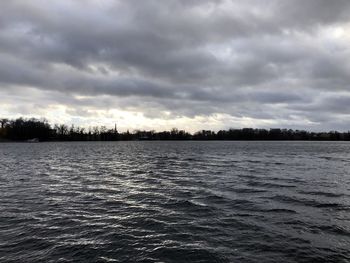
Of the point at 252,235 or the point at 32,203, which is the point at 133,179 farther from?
the point at 252,235

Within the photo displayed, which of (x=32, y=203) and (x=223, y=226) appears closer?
(x=223, y=226)

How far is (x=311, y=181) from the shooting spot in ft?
104

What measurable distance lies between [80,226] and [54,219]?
86.9 inches

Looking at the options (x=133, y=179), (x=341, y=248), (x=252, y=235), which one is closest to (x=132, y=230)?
(x=252, y=235)

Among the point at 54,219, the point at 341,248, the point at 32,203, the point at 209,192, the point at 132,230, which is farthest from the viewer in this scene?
the point at 209,192

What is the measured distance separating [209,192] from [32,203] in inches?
475

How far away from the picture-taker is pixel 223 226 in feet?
51.5

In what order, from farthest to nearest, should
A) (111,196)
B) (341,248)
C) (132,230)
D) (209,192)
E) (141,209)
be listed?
1. (209,192)
2. (111,196)
3. (141,209)
4. (132,230)
5. (341,248)

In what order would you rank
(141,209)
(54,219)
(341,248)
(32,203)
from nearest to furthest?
(341,248) → (54,219) → (141,209) → (32,203)

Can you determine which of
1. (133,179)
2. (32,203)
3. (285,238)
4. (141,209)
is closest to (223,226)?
(285,238)

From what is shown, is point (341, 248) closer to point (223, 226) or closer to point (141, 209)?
point (223, 226)

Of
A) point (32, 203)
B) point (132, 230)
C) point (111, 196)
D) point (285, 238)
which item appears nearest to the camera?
point (285, 238)

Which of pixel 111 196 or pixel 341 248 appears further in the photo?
pixel 111 196

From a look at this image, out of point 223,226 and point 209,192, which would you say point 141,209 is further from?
point 209,192
